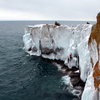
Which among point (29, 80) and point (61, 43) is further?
point (61, 43)

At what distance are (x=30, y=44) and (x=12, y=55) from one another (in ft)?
26.6

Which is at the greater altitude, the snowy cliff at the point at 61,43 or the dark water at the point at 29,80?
the snowy cliff at the point at 61,43

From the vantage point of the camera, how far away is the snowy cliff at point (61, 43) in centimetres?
4071

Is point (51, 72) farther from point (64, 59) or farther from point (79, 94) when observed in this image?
point (79, 94)

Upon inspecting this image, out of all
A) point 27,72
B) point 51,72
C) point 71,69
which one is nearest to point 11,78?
point 27,72

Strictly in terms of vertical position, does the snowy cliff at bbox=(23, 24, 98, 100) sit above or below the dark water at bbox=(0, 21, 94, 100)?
above

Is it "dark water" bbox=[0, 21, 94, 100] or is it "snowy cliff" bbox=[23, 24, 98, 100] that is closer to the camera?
"dark water" bbox=[0, 21, 94, 100]

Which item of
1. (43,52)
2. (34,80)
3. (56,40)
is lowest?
(34,80)

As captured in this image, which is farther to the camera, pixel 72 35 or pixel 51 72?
pixel 72 35

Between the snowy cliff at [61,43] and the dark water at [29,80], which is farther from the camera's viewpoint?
the snowy cliff at [61,43]

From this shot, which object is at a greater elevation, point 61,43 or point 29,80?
point 61,43

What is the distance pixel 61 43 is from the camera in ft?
169

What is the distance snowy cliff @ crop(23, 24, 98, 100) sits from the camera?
40.7m

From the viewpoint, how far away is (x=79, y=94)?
32062 millimetres
